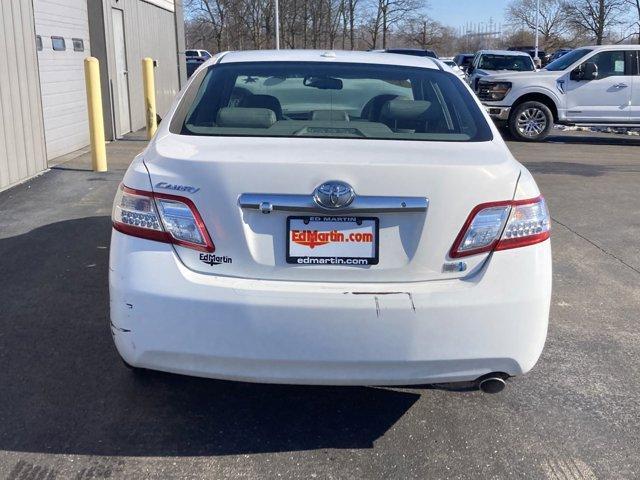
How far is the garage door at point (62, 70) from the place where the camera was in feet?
34.6

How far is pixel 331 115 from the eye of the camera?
4.07 m

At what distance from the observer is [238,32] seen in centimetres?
5028

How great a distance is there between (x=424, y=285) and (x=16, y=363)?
2.33 meters

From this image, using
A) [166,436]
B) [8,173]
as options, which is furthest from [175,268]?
[8,173]

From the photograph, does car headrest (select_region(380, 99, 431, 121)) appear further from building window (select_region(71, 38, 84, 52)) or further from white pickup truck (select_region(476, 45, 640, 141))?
white pickup truck (select_region(476, 45, 640, 141))

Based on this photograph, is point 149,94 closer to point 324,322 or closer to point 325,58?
point 325,58

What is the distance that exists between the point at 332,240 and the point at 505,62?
724 inches

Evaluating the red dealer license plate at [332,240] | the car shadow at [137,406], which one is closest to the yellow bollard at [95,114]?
the car shadow at [137,406]

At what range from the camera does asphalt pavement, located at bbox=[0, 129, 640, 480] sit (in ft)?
10.2

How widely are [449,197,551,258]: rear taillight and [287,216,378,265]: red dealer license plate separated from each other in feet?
1.08

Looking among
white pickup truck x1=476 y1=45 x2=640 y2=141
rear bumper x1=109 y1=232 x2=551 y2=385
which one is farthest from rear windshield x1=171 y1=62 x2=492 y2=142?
white pickup truck x1=476 y1=45 x2=640 y2=141

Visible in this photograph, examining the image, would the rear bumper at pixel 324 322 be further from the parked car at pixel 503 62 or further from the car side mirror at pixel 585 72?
the parked car at pixel 503 62

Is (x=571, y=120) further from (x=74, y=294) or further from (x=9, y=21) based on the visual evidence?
(x=74, y=294)

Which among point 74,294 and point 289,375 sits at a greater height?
point 289,375
